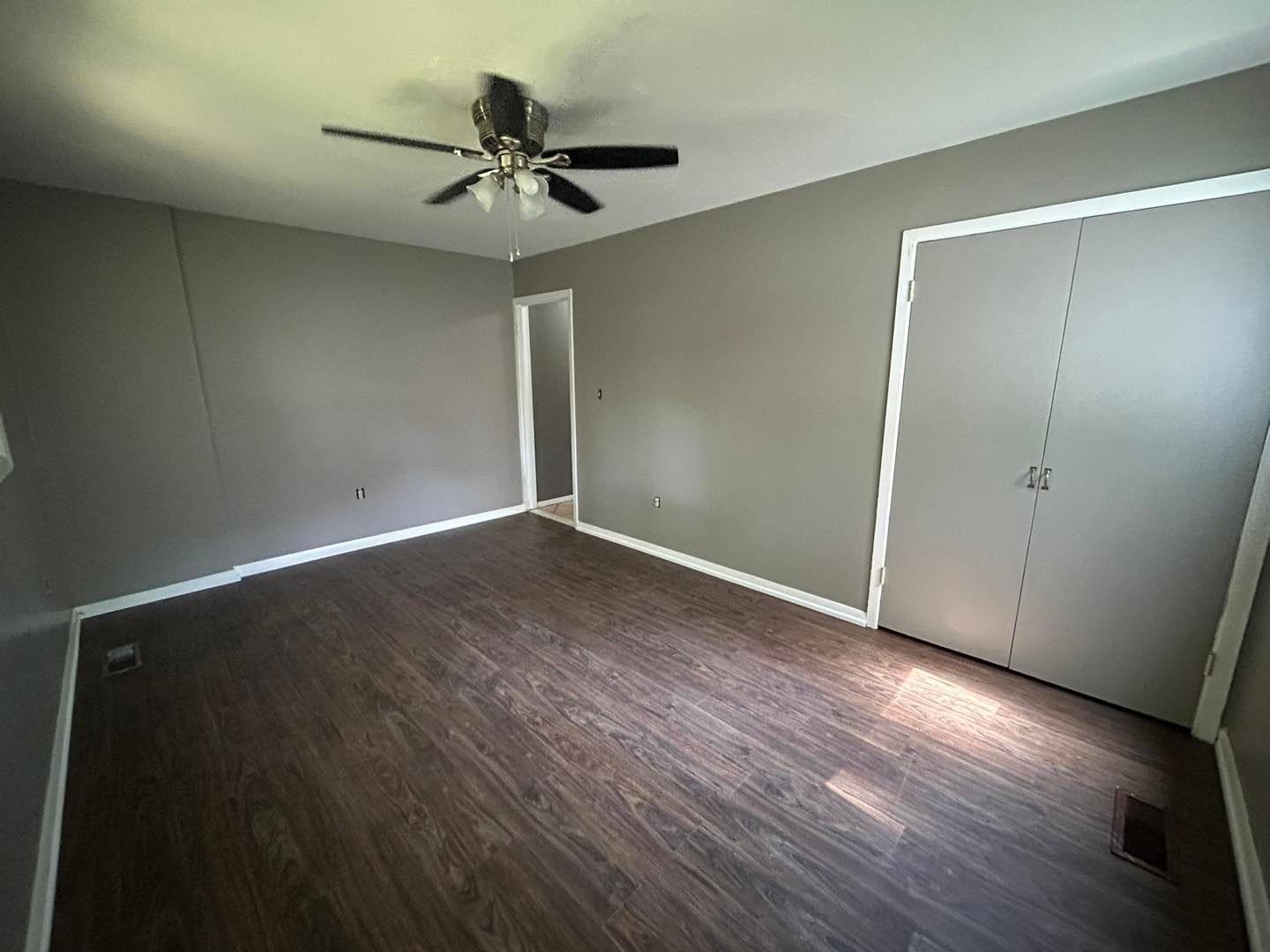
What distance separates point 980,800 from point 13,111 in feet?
15.0

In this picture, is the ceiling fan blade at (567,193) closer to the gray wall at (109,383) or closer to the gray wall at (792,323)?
the gray wall at (792,323)

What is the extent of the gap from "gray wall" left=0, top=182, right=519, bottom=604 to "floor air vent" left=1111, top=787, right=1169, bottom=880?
15.5ft

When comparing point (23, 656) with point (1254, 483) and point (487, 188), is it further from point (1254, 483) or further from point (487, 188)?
point (1254, 483)

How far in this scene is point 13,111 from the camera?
1.90m

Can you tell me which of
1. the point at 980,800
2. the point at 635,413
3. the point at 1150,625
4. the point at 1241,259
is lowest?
the point at 980,800

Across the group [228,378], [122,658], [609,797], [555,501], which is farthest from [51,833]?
[555,501]

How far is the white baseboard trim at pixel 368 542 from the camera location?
3633 mm

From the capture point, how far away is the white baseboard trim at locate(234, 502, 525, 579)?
11.9 feet

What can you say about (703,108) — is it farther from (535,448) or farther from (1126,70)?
(535,448)

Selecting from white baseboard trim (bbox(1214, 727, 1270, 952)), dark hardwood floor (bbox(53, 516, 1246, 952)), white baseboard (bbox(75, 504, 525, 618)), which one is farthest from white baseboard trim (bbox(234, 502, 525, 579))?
white baseboard trim (bbox(1214, 727, 1270, 952))

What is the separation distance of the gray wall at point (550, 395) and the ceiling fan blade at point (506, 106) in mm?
3227

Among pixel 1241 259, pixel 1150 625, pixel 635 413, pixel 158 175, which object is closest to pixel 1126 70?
pixel 1241 259

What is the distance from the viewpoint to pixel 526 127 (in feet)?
6.00

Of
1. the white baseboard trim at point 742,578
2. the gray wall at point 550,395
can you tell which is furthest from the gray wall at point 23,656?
the gray wall at point 550,395
